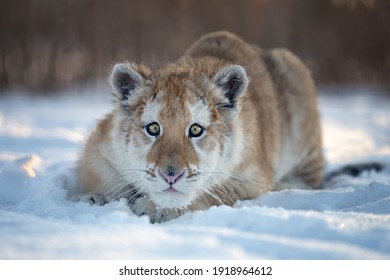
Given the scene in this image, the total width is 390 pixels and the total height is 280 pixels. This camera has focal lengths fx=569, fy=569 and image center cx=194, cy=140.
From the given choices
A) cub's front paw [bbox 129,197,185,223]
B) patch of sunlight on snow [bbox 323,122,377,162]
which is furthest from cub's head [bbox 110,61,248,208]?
patch of sunlight on snow [bbox 323,122,377,162]

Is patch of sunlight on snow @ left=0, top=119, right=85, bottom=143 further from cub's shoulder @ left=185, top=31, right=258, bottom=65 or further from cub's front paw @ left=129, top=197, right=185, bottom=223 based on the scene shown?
cub's front paw @ left=129, top=197, right=185, bottom=223

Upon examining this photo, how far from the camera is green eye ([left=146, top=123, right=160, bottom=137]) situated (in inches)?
171

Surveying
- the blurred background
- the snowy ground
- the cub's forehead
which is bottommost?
the snowy ground

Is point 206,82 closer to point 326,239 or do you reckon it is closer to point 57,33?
point 326,239

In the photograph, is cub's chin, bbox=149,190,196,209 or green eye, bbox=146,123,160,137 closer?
cub's chin, bbox=149,190,196,209

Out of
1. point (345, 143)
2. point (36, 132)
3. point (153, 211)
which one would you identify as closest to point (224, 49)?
point (153, 211)

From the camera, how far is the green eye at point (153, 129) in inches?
171

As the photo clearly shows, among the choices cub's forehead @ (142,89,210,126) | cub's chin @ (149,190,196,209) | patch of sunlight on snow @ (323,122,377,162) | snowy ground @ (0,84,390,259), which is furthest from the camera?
patch of sunlight on snow @ (323,122,377,162)

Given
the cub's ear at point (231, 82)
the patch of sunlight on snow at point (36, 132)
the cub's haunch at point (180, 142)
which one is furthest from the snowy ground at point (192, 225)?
the patch of sunlight on snow at point (36, 132)

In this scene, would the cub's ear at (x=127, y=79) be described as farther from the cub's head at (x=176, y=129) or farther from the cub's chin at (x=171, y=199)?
the cub's chin at (x=171, y=199)

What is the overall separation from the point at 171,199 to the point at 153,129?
0.58 metres

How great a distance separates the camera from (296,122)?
6750mm

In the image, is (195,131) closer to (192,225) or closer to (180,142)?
(180,142)
